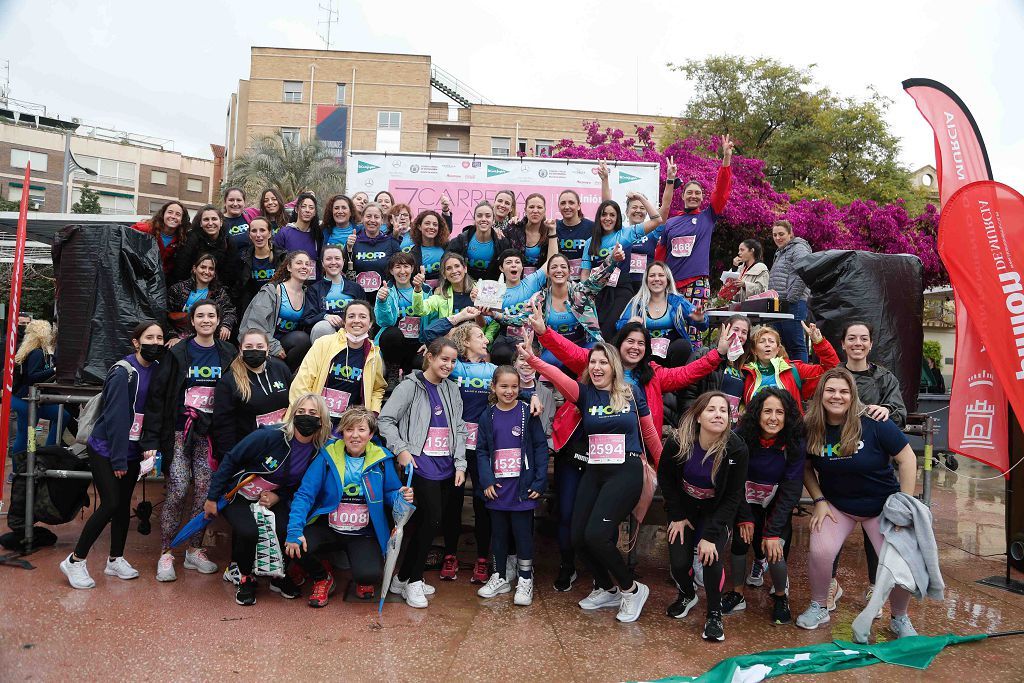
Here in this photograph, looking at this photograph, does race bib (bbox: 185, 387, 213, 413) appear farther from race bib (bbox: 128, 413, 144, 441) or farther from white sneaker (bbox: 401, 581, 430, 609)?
white sneaker (bbox: 401, 581, 430, 609)

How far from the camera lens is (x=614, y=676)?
3645mm

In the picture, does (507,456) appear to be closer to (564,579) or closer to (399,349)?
(564,579)

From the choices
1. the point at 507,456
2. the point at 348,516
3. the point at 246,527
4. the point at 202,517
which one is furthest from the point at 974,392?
the point at 202,517

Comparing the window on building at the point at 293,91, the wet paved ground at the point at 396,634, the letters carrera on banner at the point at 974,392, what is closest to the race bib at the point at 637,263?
the letters carrera on banner at the point at 974,392

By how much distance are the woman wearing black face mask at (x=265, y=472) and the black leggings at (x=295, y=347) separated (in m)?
1.04

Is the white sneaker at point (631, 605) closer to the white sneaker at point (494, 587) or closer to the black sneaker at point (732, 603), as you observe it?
the black sneaker at point (732, 603)

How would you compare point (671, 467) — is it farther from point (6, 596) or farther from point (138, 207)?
point (138, 207)

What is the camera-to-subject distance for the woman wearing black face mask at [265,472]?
4.50 m

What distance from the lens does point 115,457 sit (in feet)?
15.2

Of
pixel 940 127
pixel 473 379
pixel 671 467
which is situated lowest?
pixel 671 467

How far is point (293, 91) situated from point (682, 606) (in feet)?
123

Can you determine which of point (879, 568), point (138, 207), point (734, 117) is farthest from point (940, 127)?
point (138, 207)

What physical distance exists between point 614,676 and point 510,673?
53 cm

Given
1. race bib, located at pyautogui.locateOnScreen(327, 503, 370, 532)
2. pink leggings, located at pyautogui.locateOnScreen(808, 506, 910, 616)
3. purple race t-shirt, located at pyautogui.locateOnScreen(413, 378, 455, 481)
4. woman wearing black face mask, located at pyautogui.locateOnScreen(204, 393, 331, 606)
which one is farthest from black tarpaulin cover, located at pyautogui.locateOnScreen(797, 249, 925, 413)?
woman wearing black face mask, located at pyautogui.locateOnScreen(204, 393, 331, 606)
